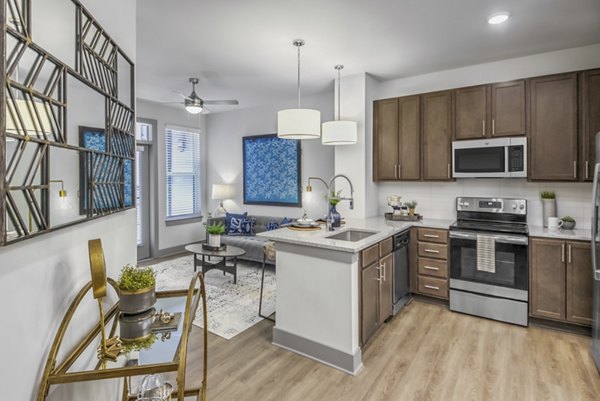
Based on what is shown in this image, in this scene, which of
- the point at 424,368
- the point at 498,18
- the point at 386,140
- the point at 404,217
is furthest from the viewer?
the point at 386,140

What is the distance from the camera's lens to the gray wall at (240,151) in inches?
Answer: 218

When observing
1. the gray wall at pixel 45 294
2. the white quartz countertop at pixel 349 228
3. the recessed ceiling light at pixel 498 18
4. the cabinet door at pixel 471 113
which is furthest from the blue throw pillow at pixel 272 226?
the gray wall at pixel 45 294

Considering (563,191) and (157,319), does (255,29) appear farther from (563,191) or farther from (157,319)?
(563,191)

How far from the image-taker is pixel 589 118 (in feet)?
10.7

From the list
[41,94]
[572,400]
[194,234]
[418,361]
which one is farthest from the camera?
[194,234]

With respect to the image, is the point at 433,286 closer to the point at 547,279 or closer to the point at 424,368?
the point at 547,279

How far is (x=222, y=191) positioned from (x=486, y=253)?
4.59m

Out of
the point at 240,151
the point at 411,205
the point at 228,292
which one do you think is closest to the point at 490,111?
the point at 411,205

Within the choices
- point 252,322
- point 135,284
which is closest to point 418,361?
point 252,322

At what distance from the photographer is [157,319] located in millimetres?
1230

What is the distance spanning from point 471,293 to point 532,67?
8.61 feet

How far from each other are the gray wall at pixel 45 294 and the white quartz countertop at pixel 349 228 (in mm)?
1550

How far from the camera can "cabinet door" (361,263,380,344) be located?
273cm

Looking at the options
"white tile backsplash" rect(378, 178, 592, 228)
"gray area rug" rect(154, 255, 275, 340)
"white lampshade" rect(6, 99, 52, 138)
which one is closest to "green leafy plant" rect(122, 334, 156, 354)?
"white lampshade" rect(6, 99, 52, 138)
